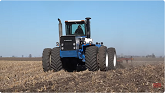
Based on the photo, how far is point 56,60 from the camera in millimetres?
13070

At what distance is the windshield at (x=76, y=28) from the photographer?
14.6 metres

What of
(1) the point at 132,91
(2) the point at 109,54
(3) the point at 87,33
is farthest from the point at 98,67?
(1) the point at 132,91

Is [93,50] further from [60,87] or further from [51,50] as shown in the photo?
[60,87]

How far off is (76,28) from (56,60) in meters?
2.79

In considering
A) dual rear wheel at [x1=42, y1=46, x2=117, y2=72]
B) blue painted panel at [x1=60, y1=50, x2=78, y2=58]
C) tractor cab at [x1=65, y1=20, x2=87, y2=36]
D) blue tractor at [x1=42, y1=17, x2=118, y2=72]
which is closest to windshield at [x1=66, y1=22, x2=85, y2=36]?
tractor cab at [x1=65, y1=20, x2=87, y2=36]

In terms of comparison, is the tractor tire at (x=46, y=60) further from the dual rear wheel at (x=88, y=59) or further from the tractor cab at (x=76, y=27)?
the tractor cab at (x=76, y=27)

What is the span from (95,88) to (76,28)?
297 inches

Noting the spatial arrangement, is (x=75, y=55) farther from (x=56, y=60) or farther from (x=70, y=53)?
(x=56, y=60)

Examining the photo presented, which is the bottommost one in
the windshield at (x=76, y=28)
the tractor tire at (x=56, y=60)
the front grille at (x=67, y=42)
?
the tractor tire at (x=56, y=60)

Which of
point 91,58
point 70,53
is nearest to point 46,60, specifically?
point 70,53

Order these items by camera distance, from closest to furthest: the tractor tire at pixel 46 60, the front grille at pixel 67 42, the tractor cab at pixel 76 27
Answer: the front grille at pixel 67 42
the tractor tire at pixel 46 60
the tractor cab at pixel 76 27

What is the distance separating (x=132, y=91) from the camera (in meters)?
7.33

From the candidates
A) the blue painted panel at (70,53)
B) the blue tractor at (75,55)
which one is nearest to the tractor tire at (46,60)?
the blue tractor at (75,55)

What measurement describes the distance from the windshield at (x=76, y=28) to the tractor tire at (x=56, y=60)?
2.06 meters
